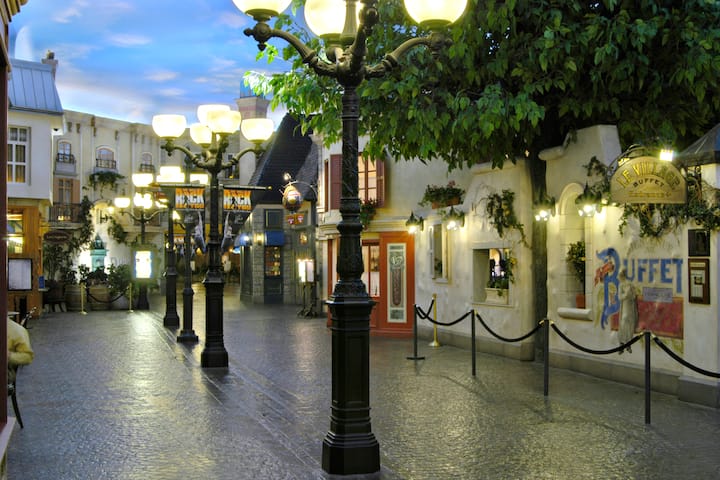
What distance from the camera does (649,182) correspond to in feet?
37.3

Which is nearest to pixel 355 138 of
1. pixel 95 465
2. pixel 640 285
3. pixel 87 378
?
pixel 95 465

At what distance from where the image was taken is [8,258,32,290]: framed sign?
14.5 metres

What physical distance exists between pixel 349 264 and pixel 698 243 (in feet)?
18.4

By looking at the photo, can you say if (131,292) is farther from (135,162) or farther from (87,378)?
(135,162)

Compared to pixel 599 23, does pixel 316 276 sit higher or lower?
lower

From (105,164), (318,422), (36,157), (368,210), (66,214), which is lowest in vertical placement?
(318,422)

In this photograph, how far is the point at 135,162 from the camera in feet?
187

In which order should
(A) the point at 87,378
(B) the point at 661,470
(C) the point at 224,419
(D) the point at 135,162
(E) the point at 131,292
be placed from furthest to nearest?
(D) the point at 135,162, (E) the point at 131,292, (A) the point at 87,378, (C) the point at 224,419, (B) the point at 661,470

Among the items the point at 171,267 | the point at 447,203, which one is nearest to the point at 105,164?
the point at 171,267

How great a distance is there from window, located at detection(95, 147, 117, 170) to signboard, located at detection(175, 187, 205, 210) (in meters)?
37.3

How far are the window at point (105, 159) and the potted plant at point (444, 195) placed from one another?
38.7 meters

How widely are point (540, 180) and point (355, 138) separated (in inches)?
350

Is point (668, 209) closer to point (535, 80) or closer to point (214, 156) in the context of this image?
point (535, 80)

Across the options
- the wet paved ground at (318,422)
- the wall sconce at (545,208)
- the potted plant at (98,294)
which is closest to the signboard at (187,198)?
the wet paved ground at (318,422)
